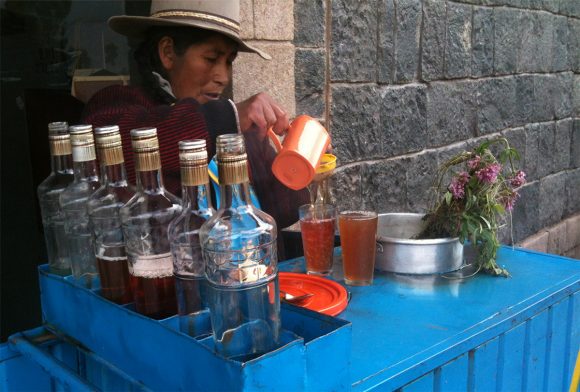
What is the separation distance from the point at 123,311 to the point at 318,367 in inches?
13.4

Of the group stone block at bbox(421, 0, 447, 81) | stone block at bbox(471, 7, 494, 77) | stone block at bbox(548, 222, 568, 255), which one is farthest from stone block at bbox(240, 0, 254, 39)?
stone block at bbox(548, 222, 568, 255)

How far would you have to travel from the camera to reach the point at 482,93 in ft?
13.5

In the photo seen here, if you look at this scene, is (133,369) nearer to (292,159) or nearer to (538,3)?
(292,159)

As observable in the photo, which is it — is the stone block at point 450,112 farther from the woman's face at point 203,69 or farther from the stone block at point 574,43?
the woman's face at point 203,69

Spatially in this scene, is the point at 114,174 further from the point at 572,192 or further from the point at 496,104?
the point at 572,192

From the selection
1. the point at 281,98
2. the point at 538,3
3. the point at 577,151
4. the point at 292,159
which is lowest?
the point at 577,151

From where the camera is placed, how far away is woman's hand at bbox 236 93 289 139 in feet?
5.45

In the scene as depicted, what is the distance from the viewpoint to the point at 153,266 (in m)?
0.98

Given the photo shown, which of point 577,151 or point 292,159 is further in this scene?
point 577,151

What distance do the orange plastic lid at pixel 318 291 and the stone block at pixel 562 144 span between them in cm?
424

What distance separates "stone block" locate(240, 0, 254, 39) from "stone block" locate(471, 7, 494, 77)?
2.11 meters

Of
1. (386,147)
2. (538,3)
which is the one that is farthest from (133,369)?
(538,3)

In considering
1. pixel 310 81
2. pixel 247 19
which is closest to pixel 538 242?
pixel 310 81

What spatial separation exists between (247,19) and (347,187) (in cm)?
107
